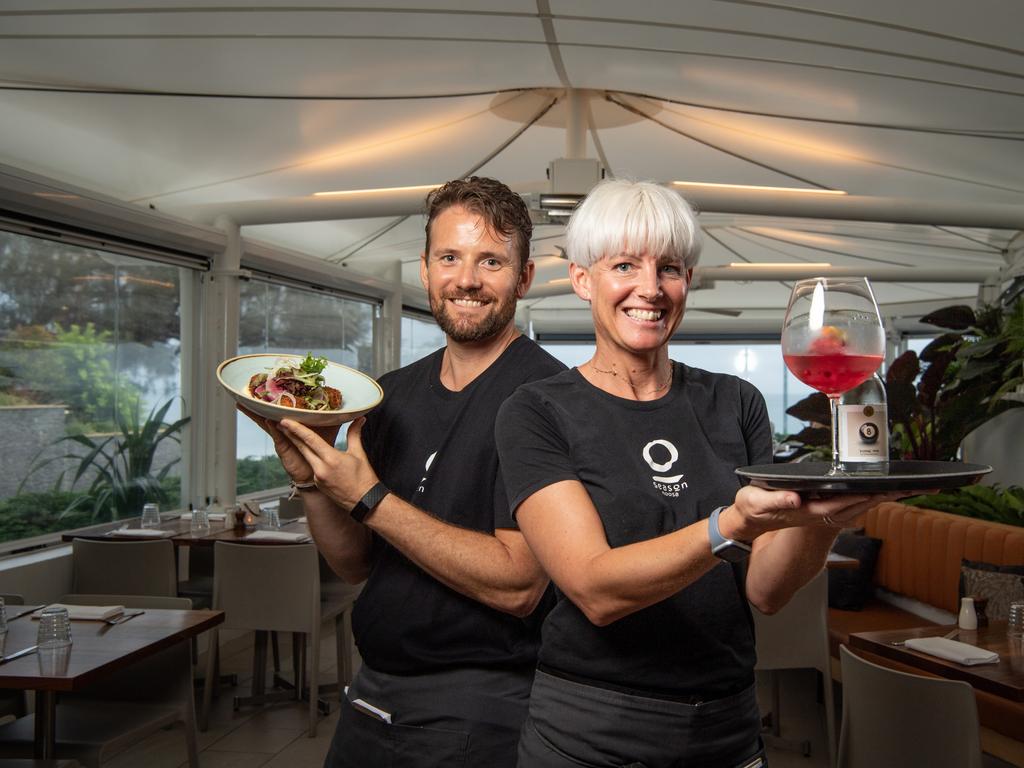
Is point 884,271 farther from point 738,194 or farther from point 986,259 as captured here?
point 738,194

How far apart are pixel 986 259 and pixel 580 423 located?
33.8 feet

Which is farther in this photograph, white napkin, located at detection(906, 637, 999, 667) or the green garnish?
white napkin, located at detection(906, 637, 999, 667)

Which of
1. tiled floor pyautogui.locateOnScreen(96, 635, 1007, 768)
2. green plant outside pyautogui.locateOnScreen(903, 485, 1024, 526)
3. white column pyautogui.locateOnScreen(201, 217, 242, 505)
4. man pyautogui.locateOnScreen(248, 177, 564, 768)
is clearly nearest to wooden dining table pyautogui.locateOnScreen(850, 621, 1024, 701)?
tiled floor pyautogui.locateOnScreen(96, 635, 1007, 768)

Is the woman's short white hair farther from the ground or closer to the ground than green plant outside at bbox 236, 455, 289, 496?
farther from the ground

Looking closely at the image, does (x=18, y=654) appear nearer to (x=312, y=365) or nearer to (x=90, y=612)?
(x=90, y=612)

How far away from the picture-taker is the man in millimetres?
1562

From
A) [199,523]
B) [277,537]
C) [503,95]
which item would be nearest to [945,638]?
[277,537]

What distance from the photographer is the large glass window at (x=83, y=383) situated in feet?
18.1

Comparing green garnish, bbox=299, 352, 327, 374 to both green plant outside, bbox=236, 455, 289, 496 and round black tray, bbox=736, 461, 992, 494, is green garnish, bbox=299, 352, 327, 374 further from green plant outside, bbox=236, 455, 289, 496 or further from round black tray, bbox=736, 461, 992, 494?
green plant outside, bbox=236, 455, 289, 496

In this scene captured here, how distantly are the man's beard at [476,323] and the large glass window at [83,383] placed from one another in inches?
180

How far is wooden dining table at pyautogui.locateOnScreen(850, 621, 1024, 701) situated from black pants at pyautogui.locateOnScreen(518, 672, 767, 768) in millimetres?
2102

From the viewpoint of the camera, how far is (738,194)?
270 inches

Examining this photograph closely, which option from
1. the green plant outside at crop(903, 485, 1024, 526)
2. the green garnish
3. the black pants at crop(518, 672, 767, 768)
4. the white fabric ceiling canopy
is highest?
the white fabric ceiling canopy

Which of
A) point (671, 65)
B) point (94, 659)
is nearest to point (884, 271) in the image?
point (671, 65)
